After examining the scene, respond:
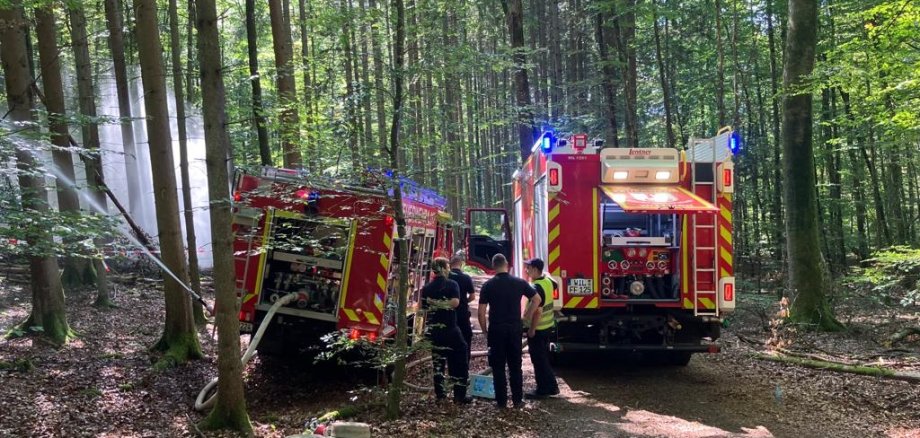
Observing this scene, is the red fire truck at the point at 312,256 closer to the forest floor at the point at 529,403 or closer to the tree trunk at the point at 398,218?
the forest floor at the point at 529,403

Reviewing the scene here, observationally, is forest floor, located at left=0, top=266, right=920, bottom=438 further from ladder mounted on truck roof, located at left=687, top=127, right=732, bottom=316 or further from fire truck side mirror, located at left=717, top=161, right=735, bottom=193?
fire truck side mirror, located at left=717, top=161, right=735, bottom=193

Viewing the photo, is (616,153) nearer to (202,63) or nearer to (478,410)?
(478,410)

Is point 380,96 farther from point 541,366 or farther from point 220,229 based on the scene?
point 541,366

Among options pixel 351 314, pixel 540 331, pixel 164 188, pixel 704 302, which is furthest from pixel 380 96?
pixel 704 302

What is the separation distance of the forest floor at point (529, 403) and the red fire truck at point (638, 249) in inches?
30.3

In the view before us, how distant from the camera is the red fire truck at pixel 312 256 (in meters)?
7.75

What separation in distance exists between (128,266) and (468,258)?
1354 cm

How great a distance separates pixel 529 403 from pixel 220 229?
3.88 metres

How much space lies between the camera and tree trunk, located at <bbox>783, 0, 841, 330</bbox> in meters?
→ 11.4

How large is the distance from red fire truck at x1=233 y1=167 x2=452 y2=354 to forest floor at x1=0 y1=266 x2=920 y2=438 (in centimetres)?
94

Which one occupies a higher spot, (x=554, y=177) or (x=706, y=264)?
(x=554, y=177)

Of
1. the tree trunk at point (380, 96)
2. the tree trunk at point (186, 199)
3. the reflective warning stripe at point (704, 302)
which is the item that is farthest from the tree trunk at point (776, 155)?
the tree trunk at point (380, 96)

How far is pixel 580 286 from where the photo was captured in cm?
853

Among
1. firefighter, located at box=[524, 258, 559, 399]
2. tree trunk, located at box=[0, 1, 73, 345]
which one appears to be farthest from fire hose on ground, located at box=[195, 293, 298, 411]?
firefighter, located at box=[524, 258, 559, 399]
